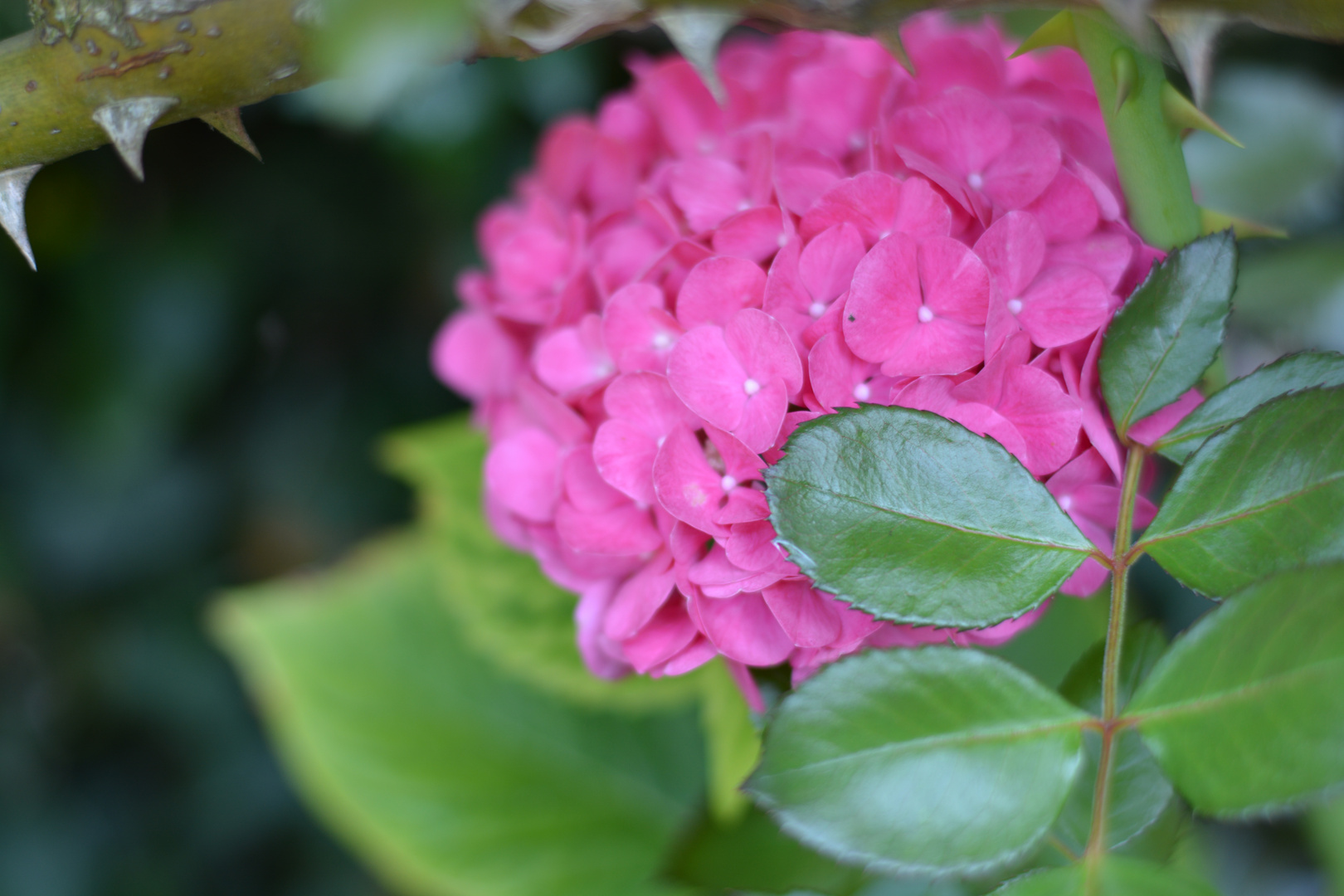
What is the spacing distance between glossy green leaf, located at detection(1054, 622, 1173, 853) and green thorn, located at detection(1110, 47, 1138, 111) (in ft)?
0.61

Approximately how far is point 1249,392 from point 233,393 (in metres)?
0.83

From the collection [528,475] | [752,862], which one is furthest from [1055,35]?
[752,862]

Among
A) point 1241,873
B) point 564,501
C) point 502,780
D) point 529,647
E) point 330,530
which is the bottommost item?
point 1241,873

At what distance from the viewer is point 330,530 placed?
3.16 ft

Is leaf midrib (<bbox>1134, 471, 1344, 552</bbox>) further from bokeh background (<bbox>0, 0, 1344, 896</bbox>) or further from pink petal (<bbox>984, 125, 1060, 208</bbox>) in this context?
bokeh background (<bbox>0, 0, 1344, 896</bbox>)

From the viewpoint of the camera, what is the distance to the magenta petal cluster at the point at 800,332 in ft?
1.04

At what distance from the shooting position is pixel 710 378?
32cm

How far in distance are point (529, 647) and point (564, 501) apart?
29 centimetres

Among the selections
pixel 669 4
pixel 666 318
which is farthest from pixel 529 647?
pixel 669 4

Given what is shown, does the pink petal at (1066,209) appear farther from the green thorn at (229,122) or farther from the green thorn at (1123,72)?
the green thorn at (229,122)

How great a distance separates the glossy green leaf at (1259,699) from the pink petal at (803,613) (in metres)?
0.10

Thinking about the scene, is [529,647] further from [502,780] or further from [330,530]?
[330,530]

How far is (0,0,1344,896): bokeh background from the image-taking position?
2.33 ft

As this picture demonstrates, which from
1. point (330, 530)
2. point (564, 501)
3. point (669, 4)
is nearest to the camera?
point (669, 4)
